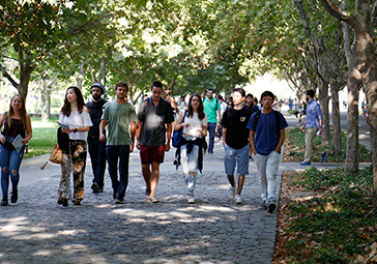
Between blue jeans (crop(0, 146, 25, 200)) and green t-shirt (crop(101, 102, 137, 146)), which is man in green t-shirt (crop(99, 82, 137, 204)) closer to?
green t-shirt (crop(101, 102, 137, 146))

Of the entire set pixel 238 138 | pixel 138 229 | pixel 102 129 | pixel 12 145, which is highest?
pixel 102 129

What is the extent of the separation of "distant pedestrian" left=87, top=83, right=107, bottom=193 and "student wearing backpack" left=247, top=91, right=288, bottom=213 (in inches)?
111

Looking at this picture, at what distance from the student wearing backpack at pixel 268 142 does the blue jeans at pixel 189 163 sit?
110 centimetres

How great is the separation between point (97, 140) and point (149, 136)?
1.29 meters

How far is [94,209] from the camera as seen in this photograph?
789cm

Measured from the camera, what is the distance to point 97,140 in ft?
30.5

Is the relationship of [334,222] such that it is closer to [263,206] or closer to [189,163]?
[263,206]

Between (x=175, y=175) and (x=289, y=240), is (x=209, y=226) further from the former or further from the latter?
(x=175, y=175)

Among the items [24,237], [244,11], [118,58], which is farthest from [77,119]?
[118,58]

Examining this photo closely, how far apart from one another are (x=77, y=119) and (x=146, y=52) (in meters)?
13.7

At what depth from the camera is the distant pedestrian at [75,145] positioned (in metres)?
8.19

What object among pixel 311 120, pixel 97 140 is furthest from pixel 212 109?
pixel 97 140

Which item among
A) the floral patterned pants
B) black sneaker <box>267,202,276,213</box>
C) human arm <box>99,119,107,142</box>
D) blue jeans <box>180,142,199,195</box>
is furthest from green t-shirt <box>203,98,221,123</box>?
black sneaker <box>267,202,276,213</box>

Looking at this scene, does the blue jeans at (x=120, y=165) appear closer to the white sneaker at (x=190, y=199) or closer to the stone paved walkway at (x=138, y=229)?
the stone paved walkway at (x=138, y=229)
